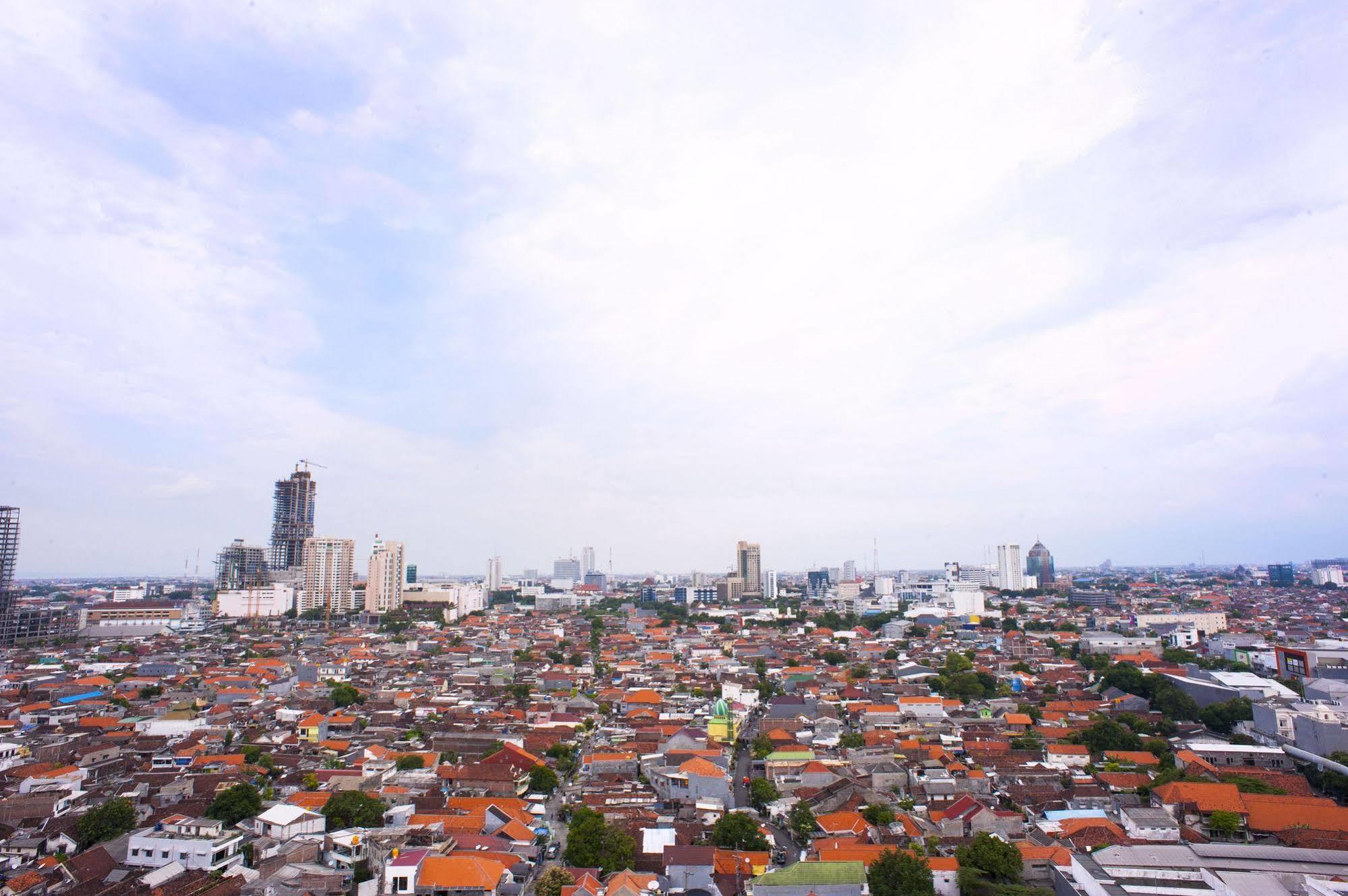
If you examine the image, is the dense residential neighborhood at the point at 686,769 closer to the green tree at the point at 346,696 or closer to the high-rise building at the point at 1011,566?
the green tree at the point at 346,696

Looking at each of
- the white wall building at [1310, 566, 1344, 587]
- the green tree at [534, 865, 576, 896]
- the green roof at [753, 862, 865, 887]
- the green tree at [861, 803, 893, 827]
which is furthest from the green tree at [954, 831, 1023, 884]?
the white wall building at [1310, 566, 1344, 587]

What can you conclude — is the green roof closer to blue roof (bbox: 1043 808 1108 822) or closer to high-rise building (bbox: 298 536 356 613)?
blue roof (bbox: 1043 808 1108 822)

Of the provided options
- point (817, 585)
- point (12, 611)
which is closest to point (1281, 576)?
point (817, 585)

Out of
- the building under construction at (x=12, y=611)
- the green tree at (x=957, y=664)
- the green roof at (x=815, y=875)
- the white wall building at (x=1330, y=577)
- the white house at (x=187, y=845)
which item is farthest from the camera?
the white wall building at (x=1330, y=577)

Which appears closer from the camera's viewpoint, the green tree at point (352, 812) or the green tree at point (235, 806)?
the green tree at point (235, 806)

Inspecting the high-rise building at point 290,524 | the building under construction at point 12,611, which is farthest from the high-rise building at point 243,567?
the building under construction at point 12,611

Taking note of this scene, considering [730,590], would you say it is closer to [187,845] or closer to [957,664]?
[957,664]

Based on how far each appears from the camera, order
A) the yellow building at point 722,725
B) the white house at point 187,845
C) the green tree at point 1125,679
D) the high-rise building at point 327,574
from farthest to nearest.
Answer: the high-rise building at point 327,574 < the green tree at point 1125,679 < the yellow building at point 722,725 < the white house at point 187,845
